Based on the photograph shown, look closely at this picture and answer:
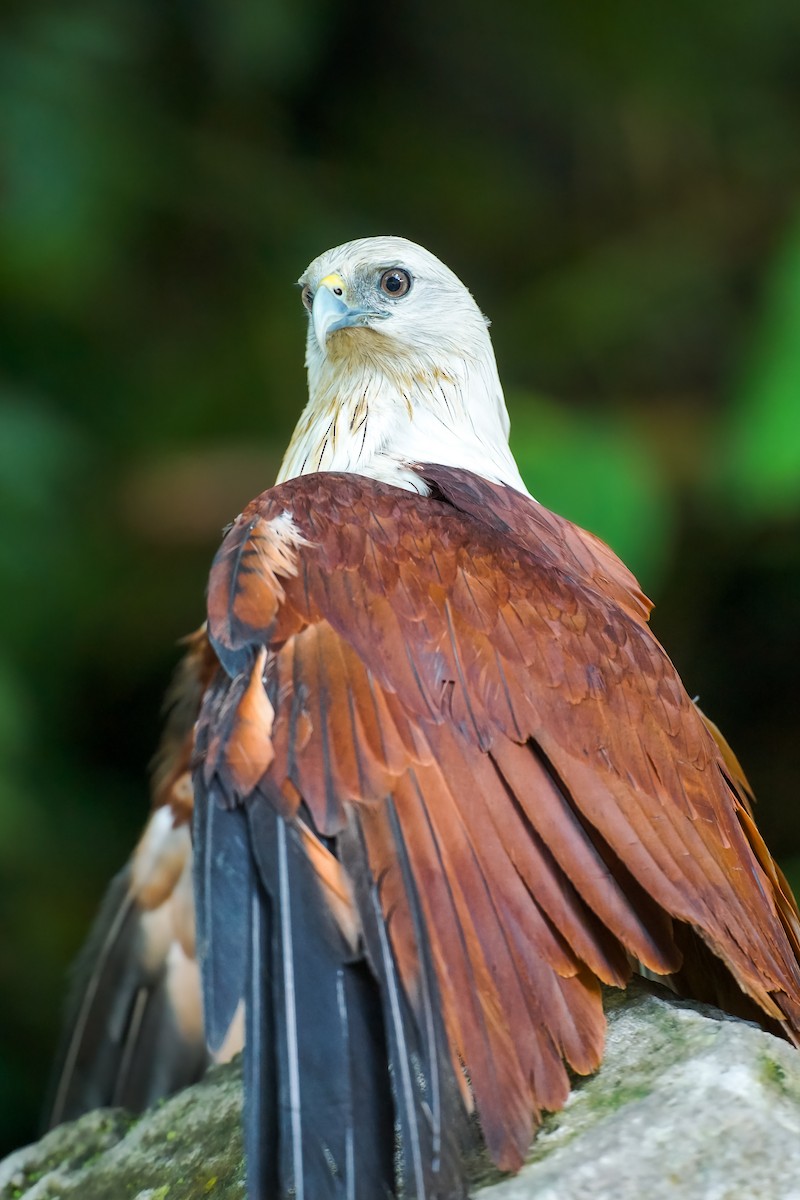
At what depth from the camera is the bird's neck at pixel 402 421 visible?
8.02 feet

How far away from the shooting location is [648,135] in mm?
4797

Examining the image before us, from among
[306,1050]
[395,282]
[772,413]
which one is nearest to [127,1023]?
[306,1050]

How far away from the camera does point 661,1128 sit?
5.13ft

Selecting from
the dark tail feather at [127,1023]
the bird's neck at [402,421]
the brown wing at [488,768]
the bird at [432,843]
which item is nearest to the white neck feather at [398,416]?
the bird's neck at [402,421]

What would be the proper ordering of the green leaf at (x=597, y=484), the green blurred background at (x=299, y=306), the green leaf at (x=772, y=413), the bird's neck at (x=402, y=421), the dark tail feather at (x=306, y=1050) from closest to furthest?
the dark tail feather at (x=306, y=1050) < the bird's neck at (x=402, y=421) < the green leaf at (x=772, y=413) < the green leaf at (x=597, y=484) < the green blurred background at (x=299, y=306)

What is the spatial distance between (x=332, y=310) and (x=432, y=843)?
131 centimetres

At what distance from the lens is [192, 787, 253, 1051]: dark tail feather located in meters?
1.54

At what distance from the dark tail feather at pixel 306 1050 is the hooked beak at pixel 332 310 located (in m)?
1.25

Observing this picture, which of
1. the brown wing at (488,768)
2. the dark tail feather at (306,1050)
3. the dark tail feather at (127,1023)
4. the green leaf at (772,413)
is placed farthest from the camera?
the green leaf at (772,413)

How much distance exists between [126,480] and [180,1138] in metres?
2.52

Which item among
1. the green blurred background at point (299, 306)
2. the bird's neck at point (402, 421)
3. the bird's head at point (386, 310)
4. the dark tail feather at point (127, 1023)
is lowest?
the dark tail feather at point (127, 1023)

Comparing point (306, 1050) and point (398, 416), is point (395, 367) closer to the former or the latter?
point (398, 416)

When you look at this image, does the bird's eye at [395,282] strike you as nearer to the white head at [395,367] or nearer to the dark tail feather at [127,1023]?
the white head at [395,367]

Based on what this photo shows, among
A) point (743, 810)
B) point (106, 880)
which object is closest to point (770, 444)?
point (743, 810)
